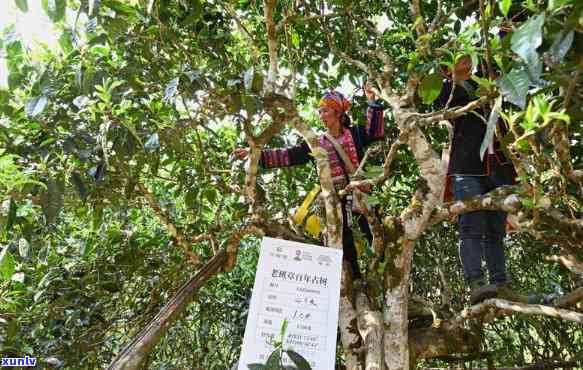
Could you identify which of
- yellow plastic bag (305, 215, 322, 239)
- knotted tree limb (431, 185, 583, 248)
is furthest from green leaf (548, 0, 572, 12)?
yellow plastic bag (305, 215, 322, 239)

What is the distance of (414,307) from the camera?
2449mm

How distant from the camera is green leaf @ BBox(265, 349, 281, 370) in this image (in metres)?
1.53

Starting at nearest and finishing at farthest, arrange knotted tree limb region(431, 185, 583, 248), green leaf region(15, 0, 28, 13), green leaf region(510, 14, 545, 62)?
1. green leaf region(510, 14, 545, 62)
2. green leaf region(15, 0, 28, 13)
3. knotted tree limb region(431, 185, 583, 248)

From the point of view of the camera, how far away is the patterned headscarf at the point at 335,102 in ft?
8.67

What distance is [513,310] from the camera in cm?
A: 187

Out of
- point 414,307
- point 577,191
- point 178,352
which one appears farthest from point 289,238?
point 178,352

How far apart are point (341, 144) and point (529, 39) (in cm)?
175

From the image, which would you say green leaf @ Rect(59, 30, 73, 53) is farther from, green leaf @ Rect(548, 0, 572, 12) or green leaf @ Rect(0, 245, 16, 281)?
green leaf @ Rect(548, 0, 572, 12)

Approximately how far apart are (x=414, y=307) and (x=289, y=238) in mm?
730

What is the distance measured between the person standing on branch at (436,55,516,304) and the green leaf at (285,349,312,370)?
952 mm

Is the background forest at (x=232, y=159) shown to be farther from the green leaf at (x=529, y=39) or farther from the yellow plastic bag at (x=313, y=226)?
the yellow plastic bag at (x=313, y=226)

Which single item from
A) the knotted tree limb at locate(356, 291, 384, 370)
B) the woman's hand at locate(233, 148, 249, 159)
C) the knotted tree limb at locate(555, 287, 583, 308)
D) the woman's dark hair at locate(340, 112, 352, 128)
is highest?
the woman's dark hair at locate(340, 112, 352, 128)

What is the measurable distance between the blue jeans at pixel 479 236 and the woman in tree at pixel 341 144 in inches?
20.2

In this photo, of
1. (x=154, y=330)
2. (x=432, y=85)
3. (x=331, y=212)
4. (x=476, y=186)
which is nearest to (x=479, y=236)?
(x=476, y=186)
